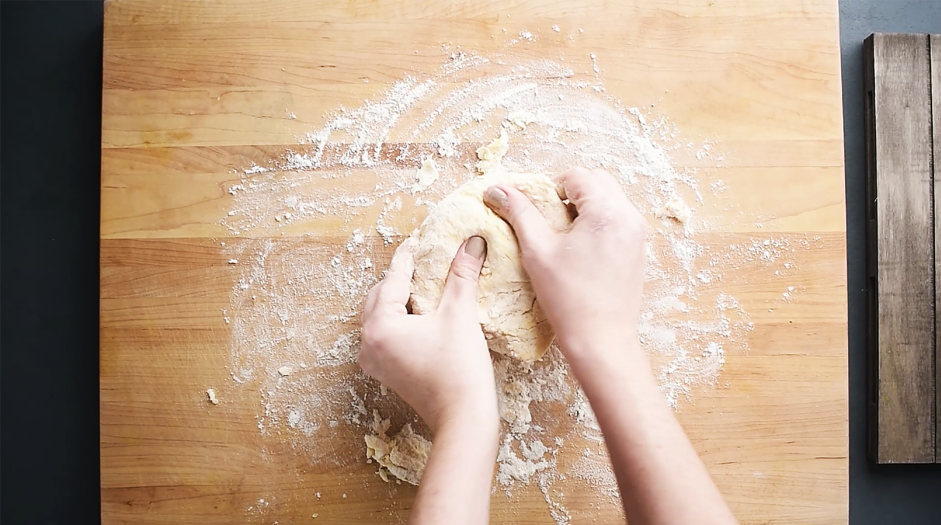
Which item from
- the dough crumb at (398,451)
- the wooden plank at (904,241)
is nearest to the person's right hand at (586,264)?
the dough crumb at (398,451)

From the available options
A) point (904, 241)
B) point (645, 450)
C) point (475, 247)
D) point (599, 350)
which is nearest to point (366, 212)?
point (475, 247)

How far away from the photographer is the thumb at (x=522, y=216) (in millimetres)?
1033

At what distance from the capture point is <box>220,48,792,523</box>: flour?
115cm

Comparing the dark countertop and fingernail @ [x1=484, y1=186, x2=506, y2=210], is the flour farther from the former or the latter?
the dark countertop

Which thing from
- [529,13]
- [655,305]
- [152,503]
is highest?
[529,13]

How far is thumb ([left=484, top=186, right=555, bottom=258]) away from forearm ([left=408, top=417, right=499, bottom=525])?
0.30 metres

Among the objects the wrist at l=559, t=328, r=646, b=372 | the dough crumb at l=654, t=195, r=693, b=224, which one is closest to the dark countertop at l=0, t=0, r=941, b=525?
the dough crumb at l=654, t=195, r=693, b=224

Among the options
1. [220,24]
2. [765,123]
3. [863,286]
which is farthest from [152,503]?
[863,286]

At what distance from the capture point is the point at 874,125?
1235 mm

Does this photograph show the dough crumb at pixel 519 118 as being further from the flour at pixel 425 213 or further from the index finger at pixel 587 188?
the index finger at pixel 587 188

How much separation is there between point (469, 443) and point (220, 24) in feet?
2.94

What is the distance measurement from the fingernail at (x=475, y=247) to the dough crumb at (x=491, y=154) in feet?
0.56

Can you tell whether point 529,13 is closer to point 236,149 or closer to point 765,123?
point 765,123

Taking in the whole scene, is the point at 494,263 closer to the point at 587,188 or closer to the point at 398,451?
the point at 587,188
